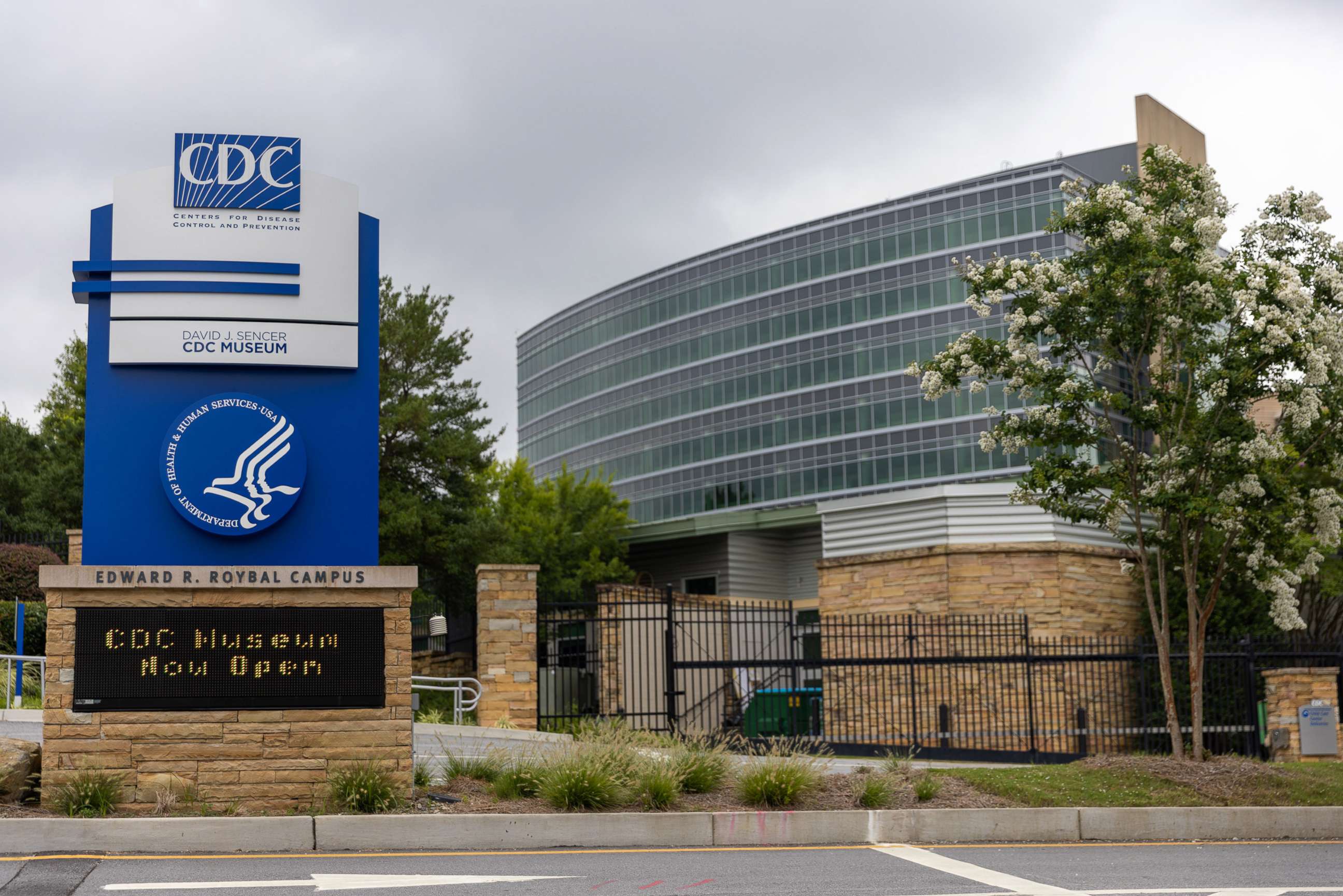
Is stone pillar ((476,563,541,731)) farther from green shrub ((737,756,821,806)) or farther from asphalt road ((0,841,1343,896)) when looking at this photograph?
asphalt road ((0,841,1343,896))

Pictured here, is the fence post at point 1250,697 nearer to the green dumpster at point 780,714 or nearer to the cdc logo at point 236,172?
the green dumpster at point 780,714

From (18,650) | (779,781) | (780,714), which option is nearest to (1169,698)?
(779,781)

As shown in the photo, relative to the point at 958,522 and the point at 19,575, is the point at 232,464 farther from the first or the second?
the point at 958,522

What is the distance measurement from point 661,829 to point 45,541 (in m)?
22.3

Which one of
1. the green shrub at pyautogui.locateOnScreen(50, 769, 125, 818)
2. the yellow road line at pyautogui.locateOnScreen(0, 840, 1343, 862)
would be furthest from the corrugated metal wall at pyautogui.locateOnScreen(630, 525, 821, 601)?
the green shrub at pyautogui.locateOnScreen(50, 769, 125, 818)

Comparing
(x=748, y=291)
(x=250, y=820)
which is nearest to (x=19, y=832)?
(x=250, y=820)

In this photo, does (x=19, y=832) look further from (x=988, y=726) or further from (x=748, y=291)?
(x=748, y=291)

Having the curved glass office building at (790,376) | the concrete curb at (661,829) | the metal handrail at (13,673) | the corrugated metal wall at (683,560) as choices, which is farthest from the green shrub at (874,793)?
the corrugated metal wall at (683,560)

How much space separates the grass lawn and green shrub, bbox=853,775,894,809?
1.22m

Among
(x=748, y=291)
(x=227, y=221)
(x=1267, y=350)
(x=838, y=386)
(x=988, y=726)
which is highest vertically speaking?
(x=748, y=291)

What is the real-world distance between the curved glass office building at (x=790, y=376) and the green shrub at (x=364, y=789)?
144 ft

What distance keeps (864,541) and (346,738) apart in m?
25.0

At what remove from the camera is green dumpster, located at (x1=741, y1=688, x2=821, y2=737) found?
85.9ft

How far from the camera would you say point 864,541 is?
1409 inches
